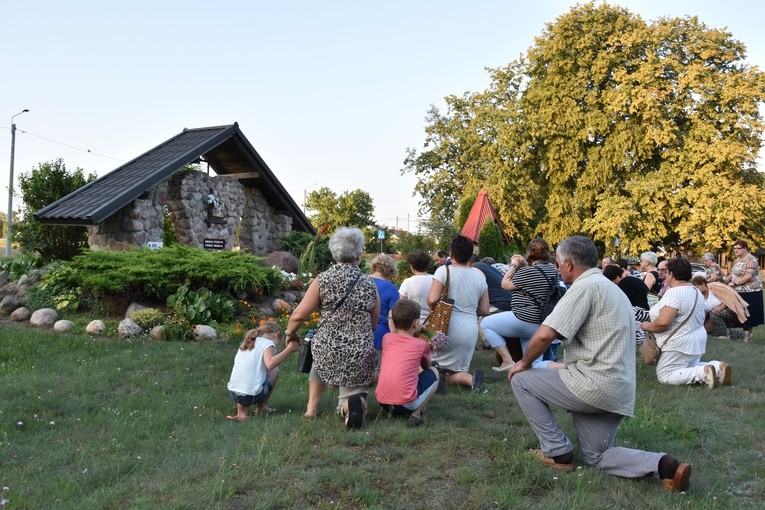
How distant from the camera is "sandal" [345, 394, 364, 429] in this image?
526 centimetres

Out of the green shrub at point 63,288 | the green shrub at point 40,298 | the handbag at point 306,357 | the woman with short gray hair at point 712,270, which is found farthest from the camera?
the woman with short gray hair at point 712,270

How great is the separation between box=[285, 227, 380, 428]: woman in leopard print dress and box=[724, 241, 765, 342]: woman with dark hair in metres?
8.70

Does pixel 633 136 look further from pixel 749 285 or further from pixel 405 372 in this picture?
pixel 405 372

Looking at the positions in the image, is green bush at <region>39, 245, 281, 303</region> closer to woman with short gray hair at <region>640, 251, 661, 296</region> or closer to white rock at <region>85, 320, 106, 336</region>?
white rock at <region>85, 320, 106, 336</region>

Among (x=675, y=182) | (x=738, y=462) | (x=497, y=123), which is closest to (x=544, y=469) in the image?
(x=738, y=462)

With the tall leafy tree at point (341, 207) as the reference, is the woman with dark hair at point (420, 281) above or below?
below

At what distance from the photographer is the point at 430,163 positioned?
38312mm

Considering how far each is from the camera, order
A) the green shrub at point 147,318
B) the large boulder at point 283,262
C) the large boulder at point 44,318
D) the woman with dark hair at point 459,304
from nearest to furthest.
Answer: the woman with dark hair at point 459,304 → the green shrub at point 147,318 → the large boulder at point 44,318 → the large boulder at point 283,262

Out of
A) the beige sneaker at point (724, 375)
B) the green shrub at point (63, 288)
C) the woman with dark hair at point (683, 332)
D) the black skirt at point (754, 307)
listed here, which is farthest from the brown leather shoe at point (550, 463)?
the black skirt at point (754, 307)

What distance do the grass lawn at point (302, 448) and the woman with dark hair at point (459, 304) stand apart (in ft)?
1.42

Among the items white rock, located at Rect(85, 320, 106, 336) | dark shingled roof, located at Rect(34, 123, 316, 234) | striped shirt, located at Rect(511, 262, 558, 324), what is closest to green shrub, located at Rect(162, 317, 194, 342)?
white rock, located at Rect(85, 320, 106, 336)

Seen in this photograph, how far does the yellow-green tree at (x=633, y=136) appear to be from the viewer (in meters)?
27.2

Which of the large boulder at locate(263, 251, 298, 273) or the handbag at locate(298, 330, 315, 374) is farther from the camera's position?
the large boulder at locate(263, 251, 298, 273)

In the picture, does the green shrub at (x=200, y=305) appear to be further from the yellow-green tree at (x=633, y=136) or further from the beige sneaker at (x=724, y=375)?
the yellow-green tree at (x=633, y=136)
